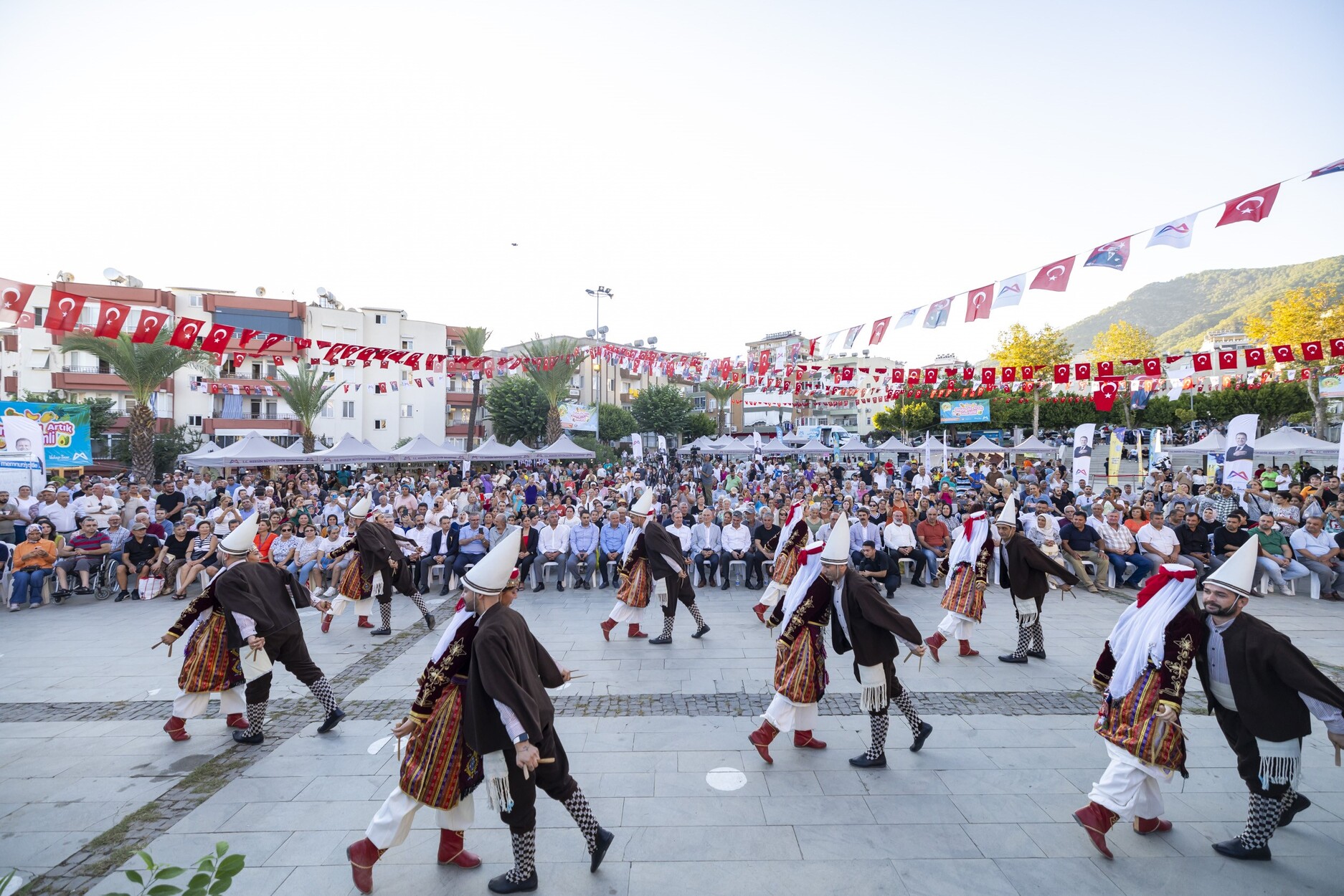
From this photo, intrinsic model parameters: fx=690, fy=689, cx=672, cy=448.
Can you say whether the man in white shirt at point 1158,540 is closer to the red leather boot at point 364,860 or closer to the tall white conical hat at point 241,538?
the red leather boot at point 364,860

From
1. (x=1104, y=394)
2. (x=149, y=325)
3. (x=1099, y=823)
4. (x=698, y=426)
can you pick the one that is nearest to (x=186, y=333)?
(x=149, y=325)

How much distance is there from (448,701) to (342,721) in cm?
283

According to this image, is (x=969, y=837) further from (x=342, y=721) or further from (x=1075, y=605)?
(x=1075, y=605)

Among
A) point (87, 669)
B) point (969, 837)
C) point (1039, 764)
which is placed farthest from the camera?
point (87, 669)

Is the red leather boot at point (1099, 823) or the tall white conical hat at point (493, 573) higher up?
the tall white conical hat at point (493, 573)

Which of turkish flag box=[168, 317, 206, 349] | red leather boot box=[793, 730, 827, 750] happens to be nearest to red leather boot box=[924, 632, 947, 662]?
red leather boot box=[793, 730, 827, 750]

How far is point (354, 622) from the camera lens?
31.5ft

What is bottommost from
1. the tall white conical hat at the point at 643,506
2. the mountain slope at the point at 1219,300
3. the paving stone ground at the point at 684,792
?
the paving stone ground at the point at 684,792

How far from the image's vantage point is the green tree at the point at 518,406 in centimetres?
4266

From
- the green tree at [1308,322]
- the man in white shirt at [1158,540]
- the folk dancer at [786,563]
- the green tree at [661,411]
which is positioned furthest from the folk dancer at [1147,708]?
the green tree at [661,411]

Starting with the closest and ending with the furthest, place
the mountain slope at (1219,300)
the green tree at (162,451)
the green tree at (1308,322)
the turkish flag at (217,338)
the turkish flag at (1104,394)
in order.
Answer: the turkish flag at (217,338) → the turkish flag at (1104,394) → the green tree at (1308,322) → the green tree at (162,451) → the mountain slope at (1219,300)

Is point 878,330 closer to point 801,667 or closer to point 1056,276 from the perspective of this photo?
point 1056,276

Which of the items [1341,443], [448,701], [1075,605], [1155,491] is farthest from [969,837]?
[1155,491]

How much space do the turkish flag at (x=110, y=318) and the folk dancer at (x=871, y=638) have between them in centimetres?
919
